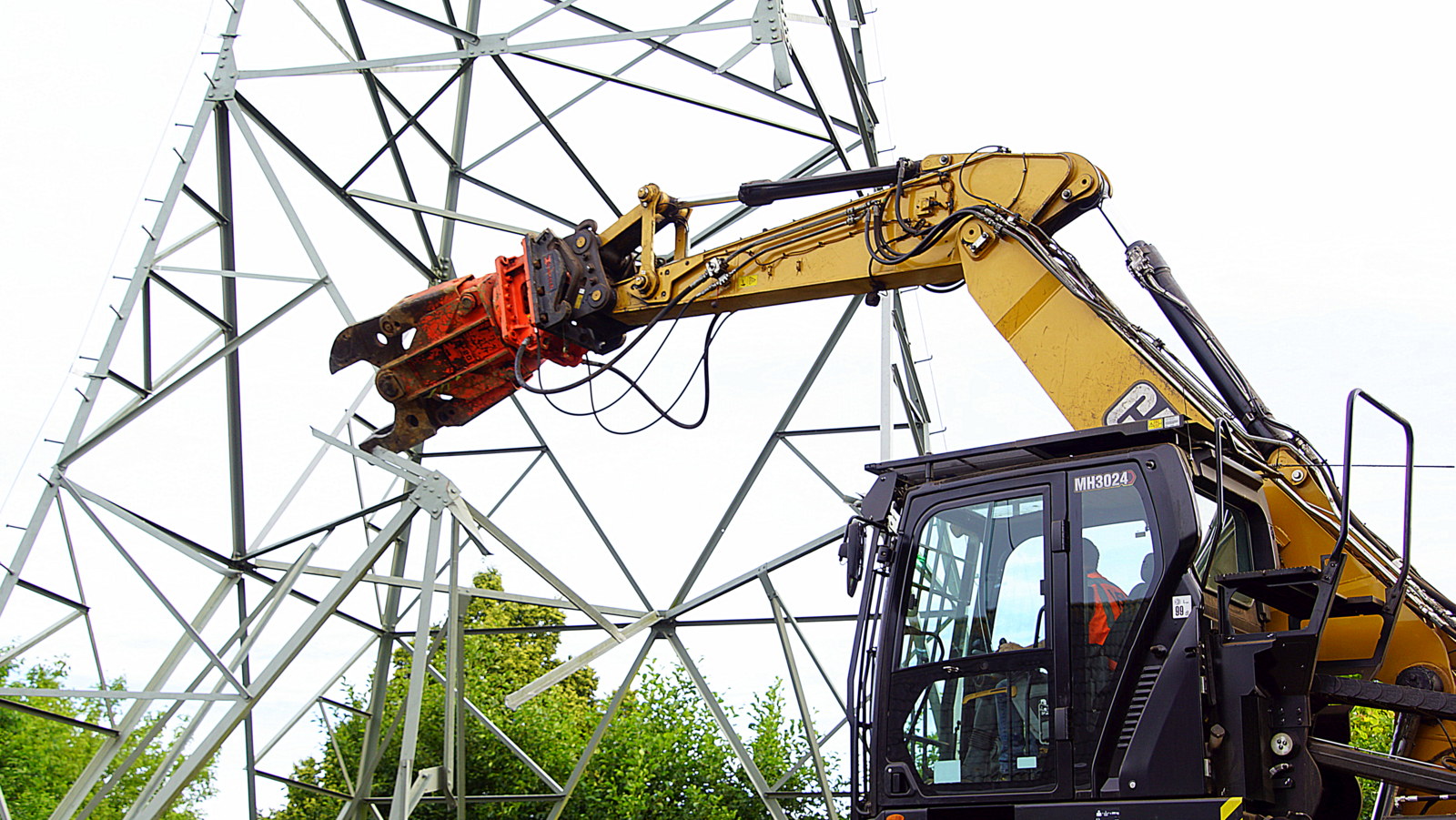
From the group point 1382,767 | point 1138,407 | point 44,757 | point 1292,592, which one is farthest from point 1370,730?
point 44,757

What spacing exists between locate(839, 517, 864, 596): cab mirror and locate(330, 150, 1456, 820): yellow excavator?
2cm

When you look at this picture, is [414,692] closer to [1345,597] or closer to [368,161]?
[368,161]

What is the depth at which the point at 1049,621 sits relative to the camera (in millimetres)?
5281

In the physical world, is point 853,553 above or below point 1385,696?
above

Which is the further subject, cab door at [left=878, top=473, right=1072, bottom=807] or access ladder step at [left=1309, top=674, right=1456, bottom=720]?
cab door at [left=878, top=473, right=1072, bottom=807]

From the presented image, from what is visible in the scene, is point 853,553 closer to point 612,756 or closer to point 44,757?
point 612,756

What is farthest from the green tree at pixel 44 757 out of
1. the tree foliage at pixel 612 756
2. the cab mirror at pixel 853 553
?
the cab mirror at pixel 853 553

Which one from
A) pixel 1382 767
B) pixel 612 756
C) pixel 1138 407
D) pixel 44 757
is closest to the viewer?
pixel 1382 767

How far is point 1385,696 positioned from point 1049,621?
1310mm

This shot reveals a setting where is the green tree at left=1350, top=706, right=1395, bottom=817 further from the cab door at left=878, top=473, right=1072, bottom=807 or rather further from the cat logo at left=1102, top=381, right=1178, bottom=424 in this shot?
the cab door at left=878, top=473, right=1072, bottom=807

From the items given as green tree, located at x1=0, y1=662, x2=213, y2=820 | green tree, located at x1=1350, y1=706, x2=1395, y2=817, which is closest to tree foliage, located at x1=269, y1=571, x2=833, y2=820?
green tree, located at x1=0, y1=662, x2=213, y2=820

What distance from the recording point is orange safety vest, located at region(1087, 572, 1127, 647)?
5195mm

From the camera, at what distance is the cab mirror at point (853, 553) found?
577 cm

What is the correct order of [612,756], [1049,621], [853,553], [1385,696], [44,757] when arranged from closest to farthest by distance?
[1385,696], [1049,621], [853,553], [612,756], [44,757]
